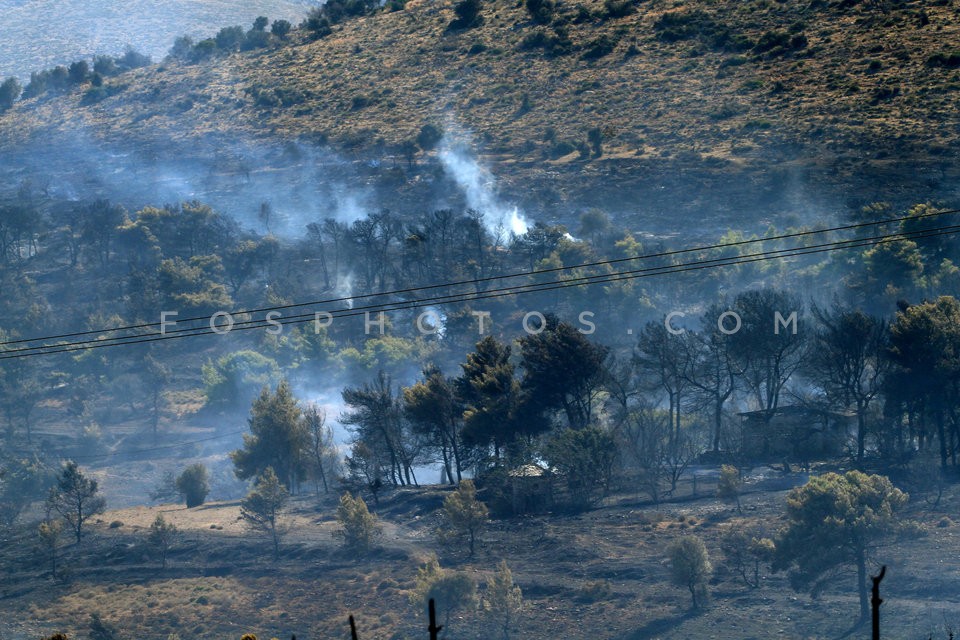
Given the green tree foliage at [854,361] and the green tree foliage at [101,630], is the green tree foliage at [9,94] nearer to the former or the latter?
the green tree foliage at [101,630]

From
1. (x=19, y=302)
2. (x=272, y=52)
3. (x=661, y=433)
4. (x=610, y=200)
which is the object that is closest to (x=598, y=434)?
(x=661, y=433)

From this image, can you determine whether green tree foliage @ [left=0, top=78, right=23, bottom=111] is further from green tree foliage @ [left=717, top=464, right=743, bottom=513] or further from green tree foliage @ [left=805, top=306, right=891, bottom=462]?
green tree foliage @ [left=717, top=464, right=743, bottom=513]

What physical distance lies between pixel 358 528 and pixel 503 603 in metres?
9.71

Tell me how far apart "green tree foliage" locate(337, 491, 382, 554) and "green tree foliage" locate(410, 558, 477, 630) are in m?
6.12

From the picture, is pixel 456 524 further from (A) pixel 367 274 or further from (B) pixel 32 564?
(A) pixel 367 274

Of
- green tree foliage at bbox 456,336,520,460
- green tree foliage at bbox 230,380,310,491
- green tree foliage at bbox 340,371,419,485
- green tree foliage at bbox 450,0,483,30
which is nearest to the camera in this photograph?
green tree foliage at bbox 456,336,520,460

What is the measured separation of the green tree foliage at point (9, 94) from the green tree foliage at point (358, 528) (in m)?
101

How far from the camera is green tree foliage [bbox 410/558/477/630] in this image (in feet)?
138

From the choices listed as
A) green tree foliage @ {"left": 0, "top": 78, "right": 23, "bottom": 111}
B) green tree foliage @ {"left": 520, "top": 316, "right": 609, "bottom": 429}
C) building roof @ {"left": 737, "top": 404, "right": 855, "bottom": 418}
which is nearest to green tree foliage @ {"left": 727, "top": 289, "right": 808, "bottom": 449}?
building roof @ {"left": 737, "top": 404, "right": 855, "bottom": 418}

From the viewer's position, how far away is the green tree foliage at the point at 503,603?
4103 cm

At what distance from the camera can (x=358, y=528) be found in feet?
160

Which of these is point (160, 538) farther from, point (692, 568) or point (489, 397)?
point (692, 568)

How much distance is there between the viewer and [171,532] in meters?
54.0

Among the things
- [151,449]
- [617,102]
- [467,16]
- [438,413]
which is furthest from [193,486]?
[467,16]
